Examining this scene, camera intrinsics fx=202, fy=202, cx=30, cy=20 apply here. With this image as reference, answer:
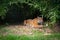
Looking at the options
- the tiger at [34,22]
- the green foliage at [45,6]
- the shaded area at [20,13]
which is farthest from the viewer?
the shaded area at [20,13]

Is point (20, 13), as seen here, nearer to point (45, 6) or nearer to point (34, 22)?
point (34, 22)

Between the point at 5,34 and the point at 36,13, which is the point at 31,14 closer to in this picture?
the point at 36,13

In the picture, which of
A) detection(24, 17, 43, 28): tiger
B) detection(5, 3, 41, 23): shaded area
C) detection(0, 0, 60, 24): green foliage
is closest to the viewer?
detection(0, 0, 60, 24): green foliage

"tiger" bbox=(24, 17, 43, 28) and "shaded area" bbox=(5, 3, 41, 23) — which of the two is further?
"shaded area" bbox=(5, 3, 41, 23)

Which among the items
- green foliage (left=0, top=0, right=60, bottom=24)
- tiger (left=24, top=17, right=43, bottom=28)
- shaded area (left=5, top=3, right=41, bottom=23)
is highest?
green foliage (left=0, top=0, right=60, bottom=24)

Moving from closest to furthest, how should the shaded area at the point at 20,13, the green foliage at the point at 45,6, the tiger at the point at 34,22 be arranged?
the green foliage at the point at 45,6 → the tiger at the point at 34,22 → the shaded area at the point at 20,13

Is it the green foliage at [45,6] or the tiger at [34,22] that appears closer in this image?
the green foliage at [45,6]

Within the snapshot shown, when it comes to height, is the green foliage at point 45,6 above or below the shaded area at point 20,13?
above

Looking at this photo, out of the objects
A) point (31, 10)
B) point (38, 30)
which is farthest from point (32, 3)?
point (38, 30)

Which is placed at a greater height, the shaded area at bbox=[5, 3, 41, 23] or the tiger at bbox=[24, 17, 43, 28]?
the shaded area at bbox=[5, 3, 41, 23]

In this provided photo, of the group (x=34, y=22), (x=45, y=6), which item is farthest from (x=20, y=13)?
(x=45, y=6)

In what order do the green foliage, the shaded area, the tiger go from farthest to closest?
the shaded area
the tiger
the green foliage

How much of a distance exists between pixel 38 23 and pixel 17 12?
0.90m

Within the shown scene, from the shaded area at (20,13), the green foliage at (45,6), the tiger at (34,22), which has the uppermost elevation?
the green foliage at (45,6)
